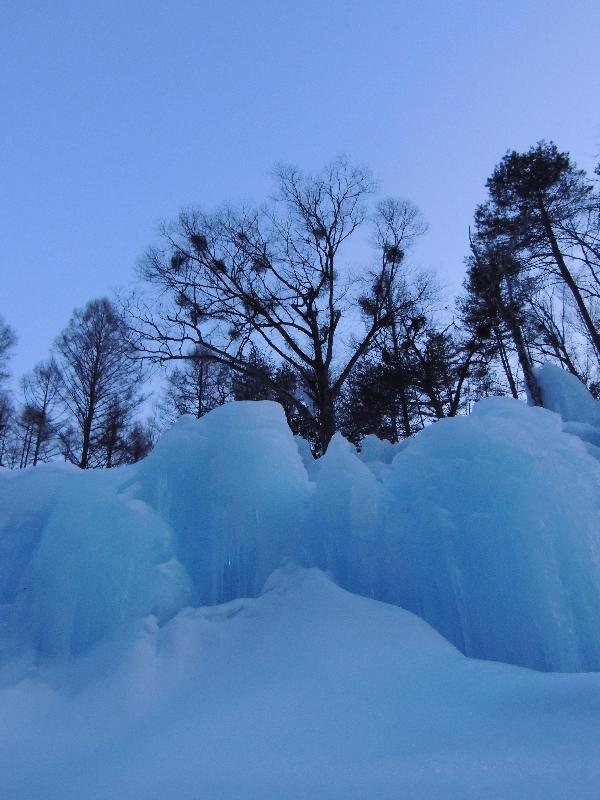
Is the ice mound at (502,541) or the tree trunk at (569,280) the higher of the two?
the tree trunk at (569,280)

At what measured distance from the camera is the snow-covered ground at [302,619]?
1.12m

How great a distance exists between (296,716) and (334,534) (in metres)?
0.94

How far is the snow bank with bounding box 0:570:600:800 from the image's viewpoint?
1.01m

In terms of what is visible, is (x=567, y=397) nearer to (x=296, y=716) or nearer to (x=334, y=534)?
(x=334, y=534)

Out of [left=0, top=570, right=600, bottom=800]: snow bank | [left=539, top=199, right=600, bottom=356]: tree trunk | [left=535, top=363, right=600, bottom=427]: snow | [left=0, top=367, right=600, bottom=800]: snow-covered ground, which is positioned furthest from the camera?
[left=539, top=199, right=600, bottom=356]: tree trunk

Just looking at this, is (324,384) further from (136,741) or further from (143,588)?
(136,741)

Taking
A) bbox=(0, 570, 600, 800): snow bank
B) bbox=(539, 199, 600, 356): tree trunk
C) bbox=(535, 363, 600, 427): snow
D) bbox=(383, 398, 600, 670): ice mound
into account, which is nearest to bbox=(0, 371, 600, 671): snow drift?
bbox=(383, 398, 600, 670): ice mound

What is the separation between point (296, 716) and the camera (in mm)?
1371

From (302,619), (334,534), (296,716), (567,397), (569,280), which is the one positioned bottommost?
(296,716)

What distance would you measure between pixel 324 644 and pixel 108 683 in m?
0.76

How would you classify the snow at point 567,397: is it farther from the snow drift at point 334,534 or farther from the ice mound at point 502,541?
the ice mound at point 502,541

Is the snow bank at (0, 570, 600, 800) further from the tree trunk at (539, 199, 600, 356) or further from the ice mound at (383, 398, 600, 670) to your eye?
the tree trunk at (539, 199, 600, 356)

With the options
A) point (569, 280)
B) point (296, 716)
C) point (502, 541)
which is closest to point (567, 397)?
point (569, 280)

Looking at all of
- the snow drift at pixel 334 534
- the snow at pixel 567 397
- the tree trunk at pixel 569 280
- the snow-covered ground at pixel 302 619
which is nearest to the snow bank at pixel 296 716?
the snow-covered ground at pixel 302 619
